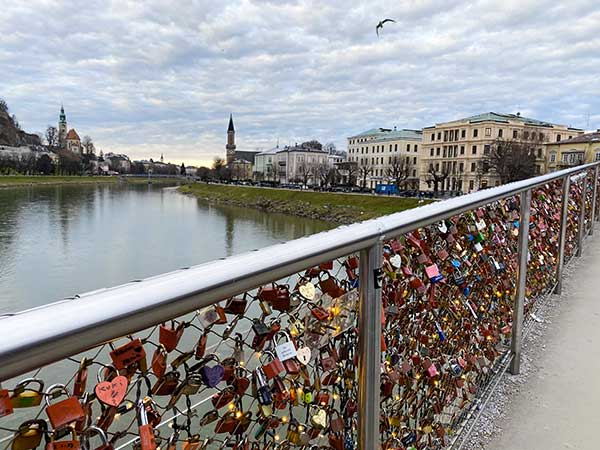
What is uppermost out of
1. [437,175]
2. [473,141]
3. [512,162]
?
[473,141]

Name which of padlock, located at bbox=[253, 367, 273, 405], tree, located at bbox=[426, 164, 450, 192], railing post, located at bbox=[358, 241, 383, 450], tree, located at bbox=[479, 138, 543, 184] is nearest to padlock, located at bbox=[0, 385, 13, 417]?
padlock, located at bbox=[253, 367, 273, 405]

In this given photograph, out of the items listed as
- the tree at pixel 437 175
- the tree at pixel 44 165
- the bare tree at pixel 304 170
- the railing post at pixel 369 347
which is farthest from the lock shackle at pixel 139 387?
the tree at pixel 44 165

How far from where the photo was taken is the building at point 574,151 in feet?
134

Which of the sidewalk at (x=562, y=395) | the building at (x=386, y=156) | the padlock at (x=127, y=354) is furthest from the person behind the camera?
the building at (x=386, y=156)

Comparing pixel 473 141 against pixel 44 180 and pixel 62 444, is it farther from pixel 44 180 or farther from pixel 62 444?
pixel 44 180

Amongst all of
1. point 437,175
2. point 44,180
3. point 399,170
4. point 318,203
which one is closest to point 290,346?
point 318,203

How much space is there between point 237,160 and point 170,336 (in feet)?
381

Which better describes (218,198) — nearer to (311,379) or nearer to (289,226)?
(289,226)

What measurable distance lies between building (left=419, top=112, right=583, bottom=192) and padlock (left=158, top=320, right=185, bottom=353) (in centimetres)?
5431

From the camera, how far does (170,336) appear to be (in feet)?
2.72

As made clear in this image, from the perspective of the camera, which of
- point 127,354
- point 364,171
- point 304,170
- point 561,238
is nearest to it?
point 127,354

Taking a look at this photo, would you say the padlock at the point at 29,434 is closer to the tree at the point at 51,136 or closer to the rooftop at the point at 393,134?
the rooftop at the point at 393,134

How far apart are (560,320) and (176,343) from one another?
3.21m

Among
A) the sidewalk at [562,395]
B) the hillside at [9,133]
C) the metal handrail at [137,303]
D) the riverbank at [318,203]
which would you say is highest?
the hillside at [9,133]
